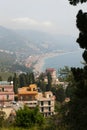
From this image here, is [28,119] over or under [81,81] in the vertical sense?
under

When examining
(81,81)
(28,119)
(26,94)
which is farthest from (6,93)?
(81,81)

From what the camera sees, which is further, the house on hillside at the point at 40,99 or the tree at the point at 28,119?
the house on hillside at the point at 40,99

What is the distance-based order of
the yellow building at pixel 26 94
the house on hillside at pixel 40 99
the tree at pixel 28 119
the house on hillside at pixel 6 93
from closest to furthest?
the tree at pixel 28 119 → the house on hillside at pixel 40 99 → the house on hillside at pixel 6 93 → the yellow building at pixel 26 94

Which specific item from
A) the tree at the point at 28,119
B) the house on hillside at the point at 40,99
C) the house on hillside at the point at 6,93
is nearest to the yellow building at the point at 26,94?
the house on hillside at the point at 40,99

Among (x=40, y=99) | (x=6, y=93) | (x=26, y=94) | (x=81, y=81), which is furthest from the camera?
(x=26, y=94)

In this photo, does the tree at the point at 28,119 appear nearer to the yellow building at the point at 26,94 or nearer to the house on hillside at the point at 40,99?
the house on hillside at the point at 40,99

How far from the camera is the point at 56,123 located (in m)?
12.4

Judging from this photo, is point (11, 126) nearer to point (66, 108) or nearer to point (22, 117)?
point (22, 117)

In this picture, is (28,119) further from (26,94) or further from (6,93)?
(26,94)

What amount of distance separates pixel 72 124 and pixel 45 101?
85.5 feet

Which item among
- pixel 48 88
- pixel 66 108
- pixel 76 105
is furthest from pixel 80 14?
pixel 48 88

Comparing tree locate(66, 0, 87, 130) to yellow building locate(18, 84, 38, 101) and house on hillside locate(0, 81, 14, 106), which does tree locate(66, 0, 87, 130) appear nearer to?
house on hillside locate(0, 81, 14, 106)

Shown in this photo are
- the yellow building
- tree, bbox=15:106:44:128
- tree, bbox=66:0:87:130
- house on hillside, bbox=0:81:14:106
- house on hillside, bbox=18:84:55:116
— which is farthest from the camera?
the yellow building

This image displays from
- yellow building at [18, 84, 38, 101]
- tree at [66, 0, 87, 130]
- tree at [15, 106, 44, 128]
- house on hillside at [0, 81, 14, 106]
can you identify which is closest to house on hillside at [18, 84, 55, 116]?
yellow building at [18, 84, 38, 101]
